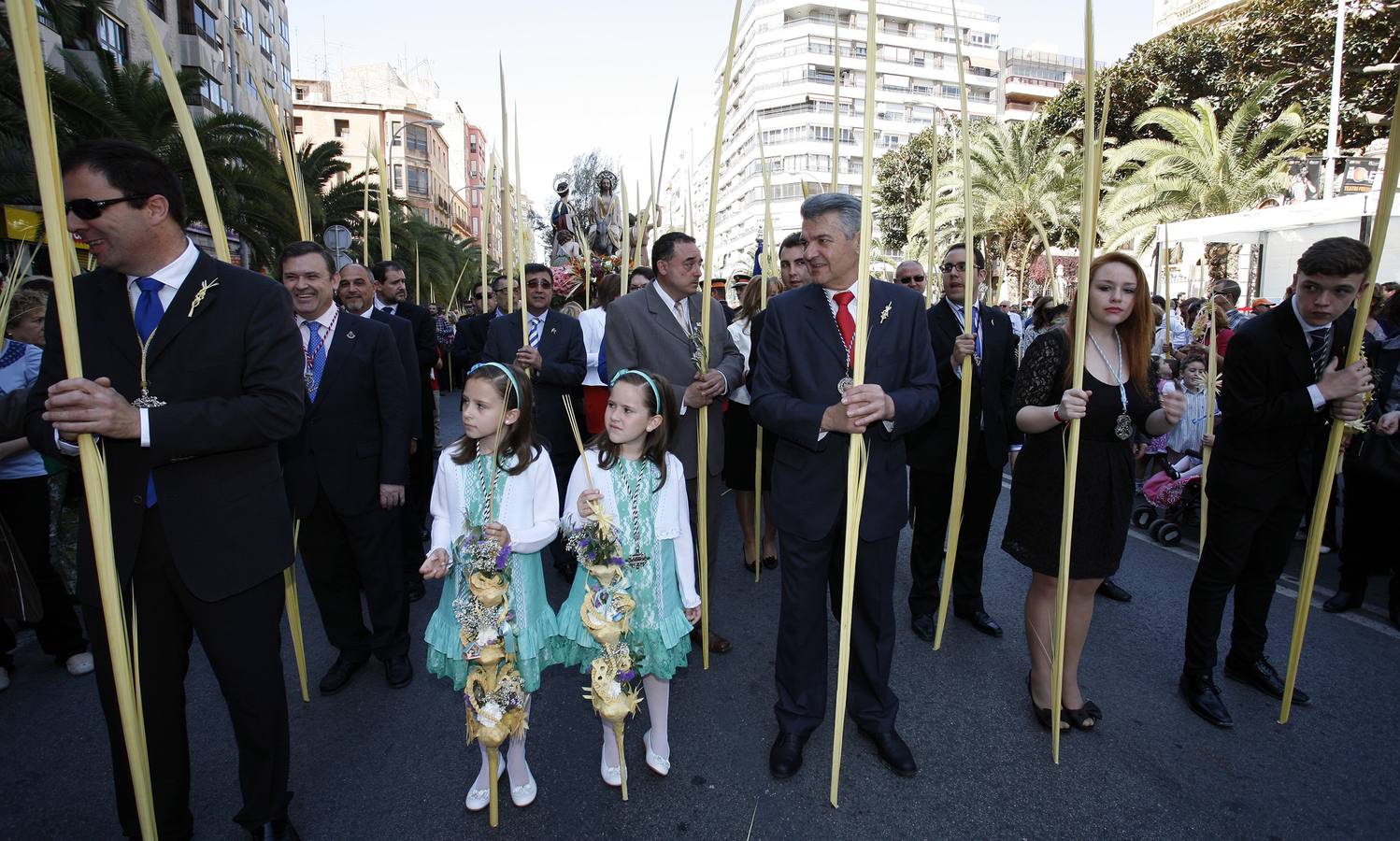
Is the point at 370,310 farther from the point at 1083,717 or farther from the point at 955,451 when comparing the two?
the point at 1083,717

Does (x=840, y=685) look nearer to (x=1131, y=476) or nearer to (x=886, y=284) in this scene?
(x=886, y=284)

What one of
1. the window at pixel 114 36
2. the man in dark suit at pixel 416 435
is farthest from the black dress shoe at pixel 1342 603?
the window at pixel 114 36

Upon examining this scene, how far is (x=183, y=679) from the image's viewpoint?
7.64ft

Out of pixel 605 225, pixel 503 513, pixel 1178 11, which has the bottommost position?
pixel 503 513

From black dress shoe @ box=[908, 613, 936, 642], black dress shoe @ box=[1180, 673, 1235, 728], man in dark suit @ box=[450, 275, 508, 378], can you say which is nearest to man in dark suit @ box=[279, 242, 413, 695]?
black dress shoe @ box=[908, 613, 936, 642]

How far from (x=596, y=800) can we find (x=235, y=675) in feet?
4.10

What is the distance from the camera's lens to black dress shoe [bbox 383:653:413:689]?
3.61 metres

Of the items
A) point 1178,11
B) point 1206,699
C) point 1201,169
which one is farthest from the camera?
point 1178,11

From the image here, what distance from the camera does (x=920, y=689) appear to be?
3.56 metres

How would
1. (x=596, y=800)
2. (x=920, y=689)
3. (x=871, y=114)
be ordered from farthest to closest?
(x=920, y=689)
(x=596, y=800)
(x=871, y=114)

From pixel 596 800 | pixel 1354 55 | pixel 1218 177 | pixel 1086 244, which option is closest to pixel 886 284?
pixel 1086 244

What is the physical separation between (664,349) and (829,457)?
4.05 feet

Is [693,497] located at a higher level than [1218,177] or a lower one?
lower

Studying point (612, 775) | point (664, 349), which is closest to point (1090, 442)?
point (664, 349)
